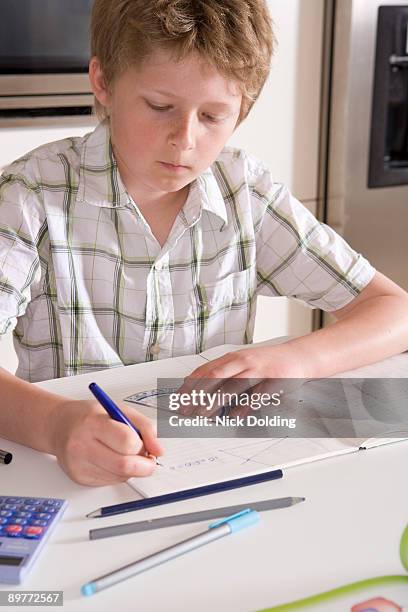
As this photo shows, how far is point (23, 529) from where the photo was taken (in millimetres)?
658

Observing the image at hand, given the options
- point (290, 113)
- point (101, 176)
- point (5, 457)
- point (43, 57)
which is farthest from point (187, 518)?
point (290, 113)

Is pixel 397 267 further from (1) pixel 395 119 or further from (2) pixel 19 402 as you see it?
(2) pixel 19 402

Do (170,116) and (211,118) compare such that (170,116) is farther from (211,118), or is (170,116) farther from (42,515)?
(42,515)

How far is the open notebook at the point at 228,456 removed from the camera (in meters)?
0.75

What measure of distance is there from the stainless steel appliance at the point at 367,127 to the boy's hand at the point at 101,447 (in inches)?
62.0

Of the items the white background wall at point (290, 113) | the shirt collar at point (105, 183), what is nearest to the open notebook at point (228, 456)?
the shirt collar at point (105, 183)

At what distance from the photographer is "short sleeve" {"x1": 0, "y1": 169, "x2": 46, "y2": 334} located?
1063 millimetres

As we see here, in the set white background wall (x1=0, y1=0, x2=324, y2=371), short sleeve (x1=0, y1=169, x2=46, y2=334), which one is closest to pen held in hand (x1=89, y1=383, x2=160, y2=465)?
short sleeve (x1=0, y1=169, x2=46, y2=334)

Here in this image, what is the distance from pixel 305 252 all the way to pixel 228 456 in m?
0.53

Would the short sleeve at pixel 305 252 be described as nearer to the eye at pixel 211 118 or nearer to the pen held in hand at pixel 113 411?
the eye at pixel 211 118

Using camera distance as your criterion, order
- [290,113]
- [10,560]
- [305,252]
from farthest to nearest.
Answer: [290,113], [305,252], [10,560]

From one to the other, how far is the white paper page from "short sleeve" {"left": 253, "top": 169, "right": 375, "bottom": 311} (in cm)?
45

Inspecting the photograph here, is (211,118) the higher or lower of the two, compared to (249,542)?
higher

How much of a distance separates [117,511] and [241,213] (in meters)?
0.64
